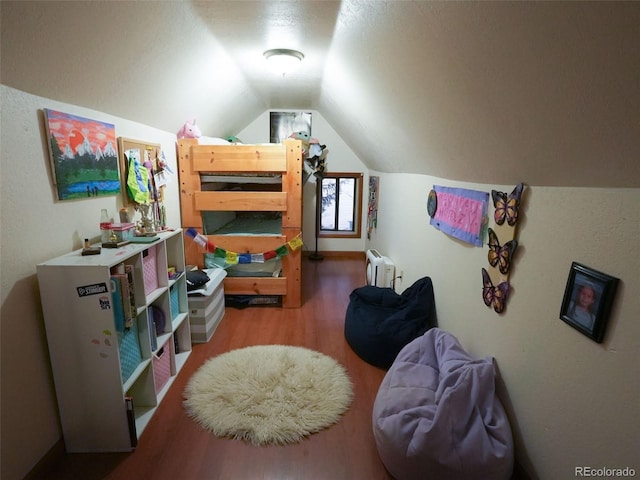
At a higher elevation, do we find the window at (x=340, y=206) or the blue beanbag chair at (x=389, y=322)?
the window at (x=340, y=206)

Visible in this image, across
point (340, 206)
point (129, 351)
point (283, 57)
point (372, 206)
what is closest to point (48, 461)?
point (129, 351)

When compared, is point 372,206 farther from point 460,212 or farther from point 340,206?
point 460,212

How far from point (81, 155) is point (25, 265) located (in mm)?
606

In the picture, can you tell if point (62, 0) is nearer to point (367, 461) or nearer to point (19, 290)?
point (19, 290)

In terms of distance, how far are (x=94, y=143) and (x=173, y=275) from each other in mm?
952

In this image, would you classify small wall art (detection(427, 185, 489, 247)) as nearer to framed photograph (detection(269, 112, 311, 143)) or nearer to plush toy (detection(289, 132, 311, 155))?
plush toy (detection(289, 132, 311, 155))

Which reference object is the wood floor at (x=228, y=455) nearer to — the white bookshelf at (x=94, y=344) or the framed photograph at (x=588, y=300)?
the white bookshelf at (x=94, y=344)

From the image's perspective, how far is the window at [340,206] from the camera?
205 inches

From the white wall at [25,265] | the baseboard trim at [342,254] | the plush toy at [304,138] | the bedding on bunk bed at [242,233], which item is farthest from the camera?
the baseboard trim at [342,254]

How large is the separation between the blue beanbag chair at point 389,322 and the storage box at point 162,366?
134cm

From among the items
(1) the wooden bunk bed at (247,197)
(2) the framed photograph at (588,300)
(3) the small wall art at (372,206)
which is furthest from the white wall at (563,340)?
(3) the small wall art at (372,206)

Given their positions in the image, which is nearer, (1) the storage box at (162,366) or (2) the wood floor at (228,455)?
(2) the wood floor at (228,455)

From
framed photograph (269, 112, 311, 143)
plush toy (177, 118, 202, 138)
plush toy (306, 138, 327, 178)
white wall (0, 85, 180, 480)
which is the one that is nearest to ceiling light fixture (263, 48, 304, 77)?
plush toy (177, 118, 202, 138)

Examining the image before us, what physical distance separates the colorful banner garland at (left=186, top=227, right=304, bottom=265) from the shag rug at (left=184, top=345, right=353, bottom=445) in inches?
37.3
